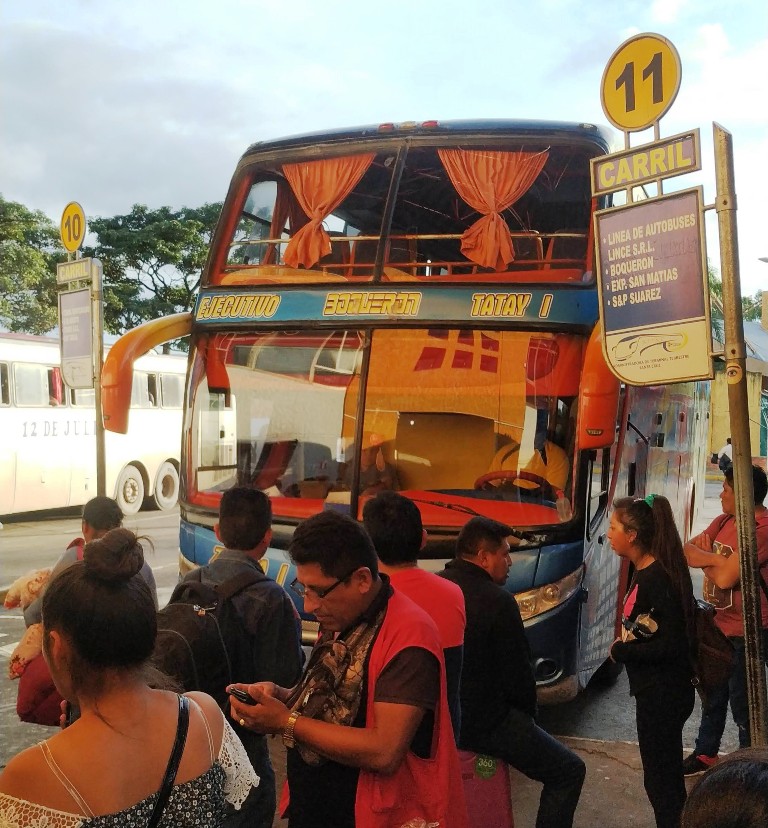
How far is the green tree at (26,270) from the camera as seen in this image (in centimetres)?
2936

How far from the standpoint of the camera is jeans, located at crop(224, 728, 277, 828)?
9.49 feet

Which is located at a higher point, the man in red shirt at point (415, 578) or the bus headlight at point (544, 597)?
the man in red shirt at point (415, 578)

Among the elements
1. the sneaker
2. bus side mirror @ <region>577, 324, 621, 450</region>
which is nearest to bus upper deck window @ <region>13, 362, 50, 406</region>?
bus side mirror @ <region>577, 324, 621, 450</region>

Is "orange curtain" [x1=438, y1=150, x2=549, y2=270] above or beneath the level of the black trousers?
above

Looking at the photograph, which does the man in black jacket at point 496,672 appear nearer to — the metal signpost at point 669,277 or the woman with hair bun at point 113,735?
the metal signpost at point 669,277

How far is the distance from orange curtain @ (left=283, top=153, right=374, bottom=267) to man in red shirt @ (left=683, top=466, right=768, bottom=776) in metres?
3.10

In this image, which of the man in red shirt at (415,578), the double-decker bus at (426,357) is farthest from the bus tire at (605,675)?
the man in red shirt at (415,578)

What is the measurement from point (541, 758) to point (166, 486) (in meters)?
18.6

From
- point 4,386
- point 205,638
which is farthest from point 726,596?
point 4,386

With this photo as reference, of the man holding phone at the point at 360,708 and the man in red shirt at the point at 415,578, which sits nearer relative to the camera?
the man holding phone at the point at 360,708

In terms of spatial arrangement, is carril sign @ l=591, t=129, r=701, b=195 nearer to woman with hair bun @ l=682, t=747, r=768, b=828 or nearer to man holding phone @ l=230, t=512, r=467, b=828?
man holding phone @ l=230, t=512, r=467, b=828

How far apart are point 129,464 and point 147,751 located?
61.7ft

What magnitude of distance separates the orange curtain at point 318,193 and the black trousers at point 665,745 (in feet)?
12.3

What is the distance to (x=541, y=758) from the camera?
11.3ft
